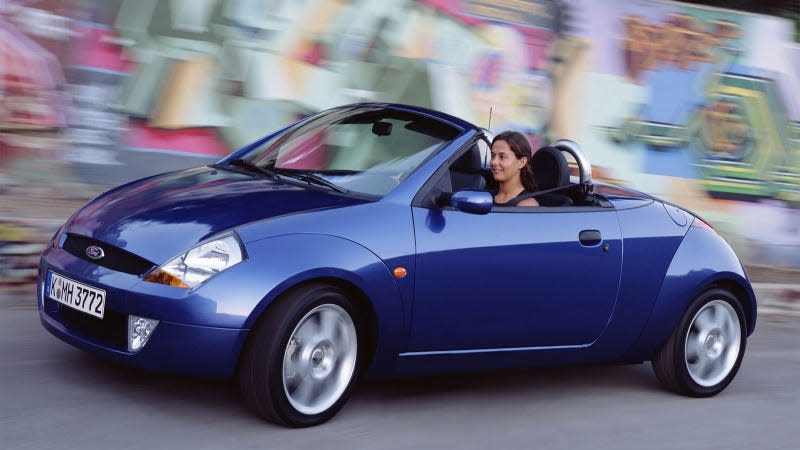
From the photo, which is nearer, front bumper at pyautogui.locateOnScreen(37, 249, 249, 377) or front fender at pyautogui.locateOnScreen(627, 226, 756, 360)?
front bumper at pyautogui.locateOnScreen(37, 249, 249, 377)

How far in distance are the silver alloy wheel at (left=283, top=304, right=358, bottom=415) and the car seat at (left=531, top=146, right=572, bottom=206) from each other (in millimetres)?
1490

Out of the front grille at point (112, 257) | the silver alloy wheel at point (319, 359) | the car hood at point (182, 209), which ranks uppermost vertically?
the car hood at point (182, 209)

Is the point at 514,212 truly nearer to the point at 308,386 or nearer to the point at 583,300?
the point at 583,300

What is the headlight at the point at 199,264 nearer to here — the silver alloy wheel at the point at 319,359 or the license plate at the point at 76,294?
the license plate at the point at 76,294

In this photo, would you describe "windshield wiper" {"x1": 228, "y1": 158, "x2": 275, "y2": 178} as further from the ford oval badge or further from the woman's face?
the woman's face

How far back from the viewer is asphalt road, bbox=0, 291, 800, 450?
459 centimetres

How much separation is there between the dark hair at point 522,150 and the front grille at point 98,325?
87.6 inches

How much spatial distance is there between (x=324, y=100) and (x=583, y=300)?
4.82m

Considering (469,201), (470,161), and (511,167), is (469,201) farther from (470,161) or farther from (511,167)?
(511,167)

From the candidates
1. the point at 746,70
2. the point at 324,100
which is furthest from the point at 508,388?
the point at 746,70

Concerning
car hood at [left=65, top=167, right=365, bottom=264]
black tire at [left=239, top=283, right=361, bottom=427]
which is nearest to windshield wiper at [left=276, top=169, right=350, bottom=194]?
car hood at [left=65, top=167, right=365, bottom=264]

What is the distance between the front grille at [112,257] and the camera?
4.61 metres

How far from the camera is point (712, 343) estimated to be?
6.32 metres

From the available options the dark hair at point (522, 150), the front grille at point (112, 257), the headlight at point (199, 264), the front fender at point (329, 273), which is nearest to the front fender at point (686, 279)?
the dark hair at point (522, 150)
